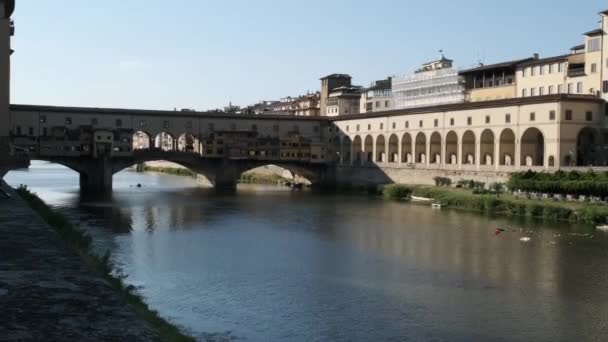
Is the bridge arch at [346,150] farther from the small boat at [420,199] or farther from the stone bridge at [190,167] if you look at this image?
the small boat at [420,199]

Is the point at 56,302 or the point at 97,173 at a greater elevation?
the point at 97,173

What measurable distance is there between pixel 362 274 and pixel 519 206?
756 inches

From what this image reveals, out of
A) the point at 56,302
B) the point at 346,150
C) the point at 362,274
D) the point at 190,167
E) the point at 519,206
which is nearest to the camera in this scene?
the point at 56,302

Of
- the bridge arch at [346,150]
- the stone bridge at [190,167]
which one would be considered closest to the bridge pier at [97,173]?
the stone bridge at [190,167]

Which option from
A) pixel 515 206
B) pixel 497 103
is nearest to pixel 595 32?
pixel 497 103

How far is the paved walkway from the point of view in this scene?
20.4 ft

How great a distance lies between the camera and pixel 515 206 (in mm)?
35969

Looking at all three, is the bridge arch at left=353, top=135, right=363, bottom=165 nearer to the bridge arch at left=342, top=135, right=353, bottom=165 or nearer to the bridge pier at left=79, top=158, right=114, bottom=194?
the bridge arch at left=342, top=135, right=353, bottom=165

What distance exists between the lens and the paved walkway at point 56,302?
6.21m

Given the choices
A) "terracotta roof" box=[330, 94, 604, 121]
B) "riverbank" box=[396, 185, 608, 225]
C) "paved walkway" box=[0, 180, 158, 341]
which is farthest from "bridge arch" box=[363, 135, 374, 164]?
"paved walkway" box=[0, 180, 158, 341]

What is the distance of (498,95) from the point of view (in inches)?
2197

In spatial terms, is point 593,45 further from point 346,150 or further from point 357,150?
point 346,150

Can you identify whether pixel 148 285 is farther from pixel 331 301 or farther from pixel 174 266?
pixel 331 301

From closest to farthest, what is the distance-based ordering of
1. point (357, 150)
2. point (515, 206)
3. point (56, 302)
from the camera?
point (56, 302)
point (515, 206)
point (357, 150)
